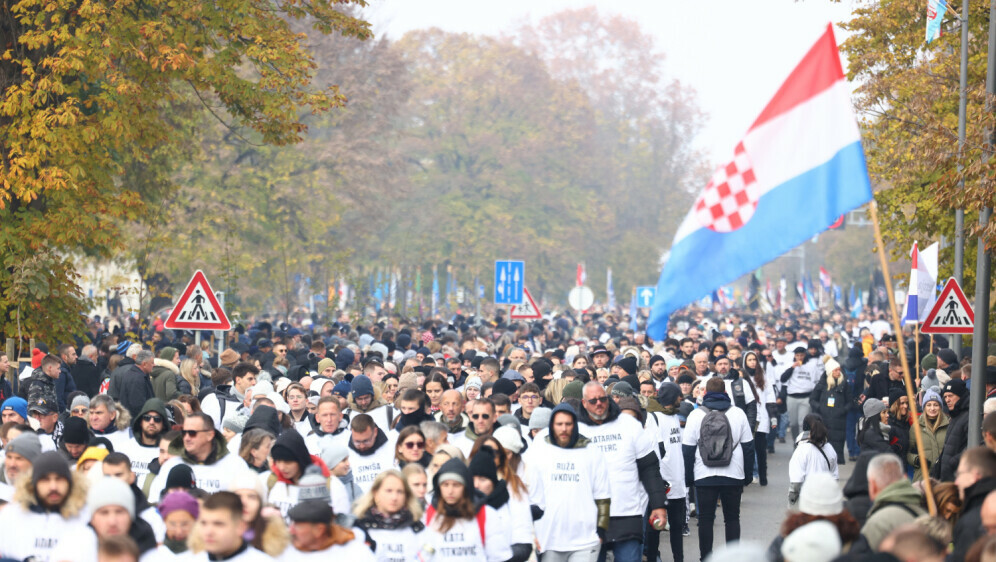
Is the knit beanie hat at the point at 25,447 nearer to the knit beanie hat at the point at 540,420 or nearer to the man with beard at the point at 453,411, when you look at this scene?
the man with beard at the point at 453,411

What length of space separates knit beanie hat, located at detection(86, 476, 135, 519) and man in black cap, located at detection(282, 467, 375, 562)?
2.74 ft

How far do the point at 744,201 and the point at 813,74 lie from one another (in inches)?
32.2

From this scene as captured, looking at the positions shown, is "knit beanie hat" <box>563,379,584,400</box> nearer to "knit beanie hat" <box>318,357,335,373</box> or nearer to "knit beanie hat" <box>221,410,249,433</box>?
"knit beanie hat" <box>221,410,249,433</box>

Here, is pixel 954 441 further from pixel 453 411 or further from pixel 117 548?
pixel 117 548

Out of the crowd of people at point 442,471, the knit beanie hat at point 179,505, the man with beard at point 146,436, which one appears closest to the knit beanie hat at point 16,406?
the crowd of people at point 442,471

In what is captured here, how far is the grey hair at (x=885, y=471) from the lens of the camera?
7.07m

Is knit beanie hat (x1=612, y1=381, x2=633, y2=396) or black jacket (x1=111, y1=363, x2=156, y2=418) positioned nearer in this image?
knit beanie hat (x1=612, y1=381, x2=633, y2=396)

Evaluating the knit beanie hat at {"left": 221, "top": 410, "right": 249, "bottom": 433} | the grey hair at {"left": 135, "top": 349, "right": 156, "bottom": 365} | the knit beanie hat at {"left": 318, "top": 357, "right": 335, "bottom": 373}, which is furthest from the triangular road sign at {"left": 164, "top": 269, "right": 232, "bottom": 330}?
the knit beanie hat at {"left": 221, "top": 410, "right": 249, "bottom": 433}

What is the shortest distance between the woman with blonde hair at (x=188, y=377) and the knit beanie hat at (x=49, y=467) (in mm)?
8186

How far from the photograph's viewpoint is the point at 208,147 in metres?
36.7

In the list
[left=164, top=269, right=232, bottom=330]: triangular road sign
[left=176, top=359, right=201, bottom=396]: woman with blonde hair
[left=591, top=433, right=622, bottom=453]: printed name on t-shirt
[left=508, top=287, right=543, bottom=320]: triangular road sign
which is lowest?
[left=591, top=433, right=622, bottom=453]: printed name on t-shirt

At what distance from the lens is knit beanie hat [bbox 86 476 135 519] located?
258 inches

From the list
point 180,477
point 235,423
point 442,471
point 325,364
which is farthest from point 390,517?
point 325,364

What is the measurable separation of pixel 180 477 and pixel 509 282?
17.7m
